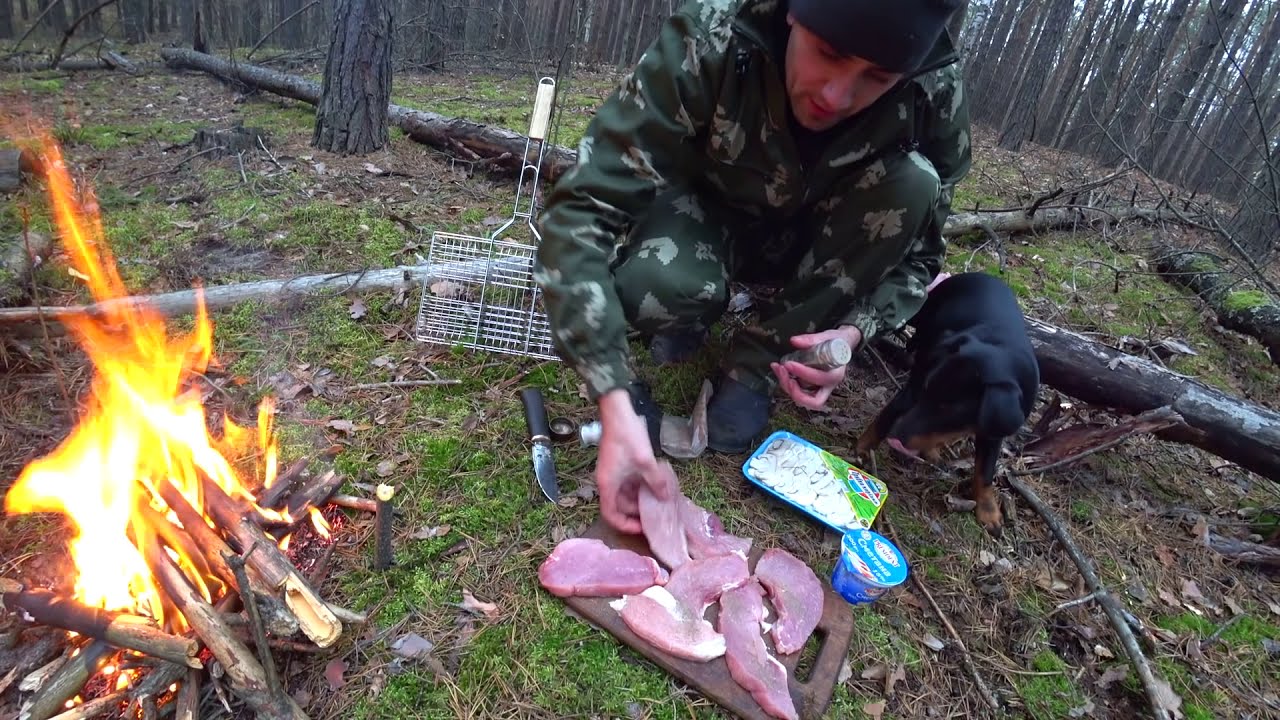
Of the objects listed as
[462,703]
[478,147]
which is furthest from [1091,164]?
[462,703]

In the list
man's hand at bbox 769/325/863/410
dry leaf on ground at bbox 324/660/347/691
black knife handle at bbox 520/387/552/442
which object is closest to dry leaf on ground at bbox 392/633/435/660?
dry leaf on ground at bbox 324/660/347/691

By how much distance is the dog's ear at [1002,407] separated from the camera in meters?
2.12

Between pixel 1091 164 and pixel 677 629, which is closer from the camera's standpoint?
pixel 677 629

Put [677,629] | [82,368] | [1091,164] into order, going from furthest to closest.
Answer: [1091,164] < [82,368] < [677,629]

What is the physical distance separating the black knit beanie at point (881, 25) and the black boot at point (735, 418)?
1.41 metres

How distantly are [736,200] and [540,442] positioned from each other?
4.29 feet

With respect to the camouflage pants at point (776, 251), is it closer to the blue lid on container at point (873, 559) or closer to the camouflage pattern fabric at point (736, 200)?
the camouflage pattern fabric at point (736, 200)

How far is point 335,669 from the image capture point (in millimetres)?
1622

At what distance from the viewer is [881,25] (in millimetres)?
1550

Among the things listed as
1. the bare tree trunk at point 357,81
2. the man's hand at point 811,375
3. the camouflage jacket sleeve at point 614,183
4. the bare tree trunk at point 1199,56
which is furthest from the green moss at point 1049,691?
the bare tree trunk at point 1199,56

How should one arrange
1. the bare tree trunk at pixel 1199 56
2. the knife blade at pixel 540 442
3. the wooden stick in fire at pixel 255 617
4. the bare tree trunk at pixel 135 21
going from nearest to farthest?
the wooden stick in fire at pixel 255 617, the knife blade at pixel 540 442, the bare tree trunk at pixel 1199 56, the bare tree trunk at pixel 135 21

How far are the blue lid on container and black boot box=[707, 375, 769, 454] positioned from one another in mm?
608

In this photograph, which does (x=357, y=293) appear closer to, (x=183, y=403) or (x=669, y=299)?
(x=183, y=403)

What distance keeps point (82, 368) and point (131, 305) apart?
348mm
